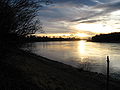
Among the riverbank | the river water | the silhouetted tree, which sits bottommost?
the river water

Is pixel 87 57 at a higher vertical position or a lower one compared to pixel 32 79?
lower

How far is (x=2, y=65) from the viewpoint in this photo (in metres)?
7.96

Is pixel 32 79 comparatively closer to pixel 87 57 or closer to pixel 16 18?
pixel 16 18

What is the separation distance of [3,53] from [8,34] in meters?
0.93

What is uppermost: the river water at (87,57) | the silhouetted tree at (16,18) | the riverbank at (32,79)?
the silhouetted tree at (16,18)

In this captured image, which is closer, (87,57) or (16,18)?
(16,18)

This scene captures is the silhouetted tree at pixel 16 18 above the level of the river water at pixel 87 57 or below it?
above

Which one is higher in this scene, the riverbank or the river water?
the riverbank

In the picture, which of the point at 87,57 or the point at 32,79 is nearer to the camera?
the point at 32,79

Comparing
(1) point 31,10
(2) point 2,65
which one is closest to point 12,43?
(2) point 2,65

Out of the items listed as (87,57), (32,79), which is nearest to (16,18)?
Result: (32,79)

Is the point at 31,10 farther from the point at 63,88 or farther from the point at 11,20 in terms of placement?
the point at 63,88

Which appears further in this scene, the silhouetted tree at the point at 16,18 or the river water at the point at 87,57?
the river water at the point at 87,57

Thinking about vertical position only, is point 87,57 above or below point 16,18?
below
